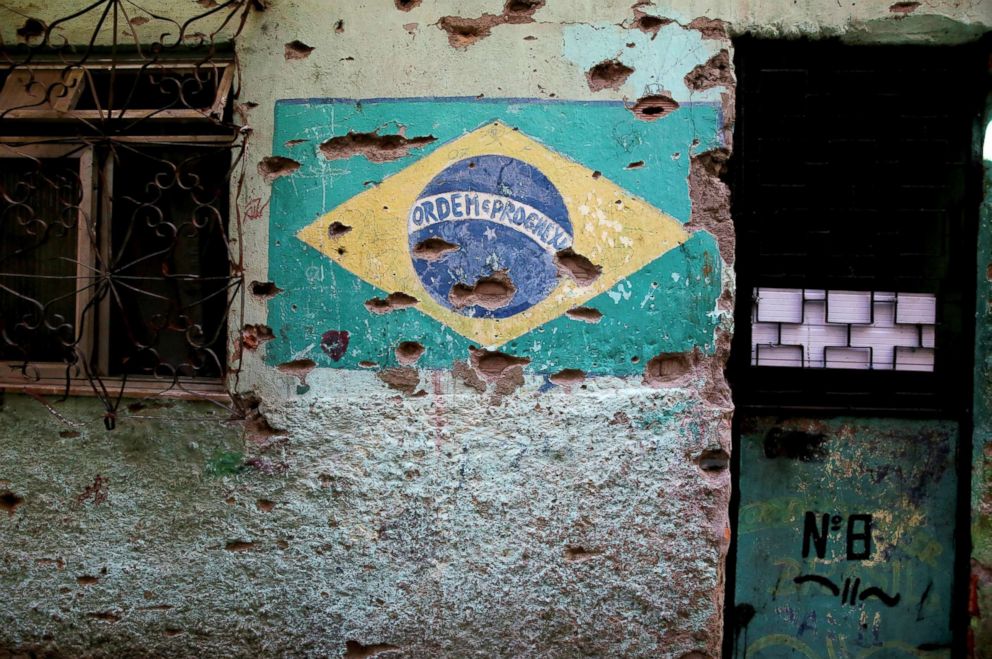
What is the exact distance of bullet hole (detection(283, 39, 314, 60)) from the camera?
3000 mm

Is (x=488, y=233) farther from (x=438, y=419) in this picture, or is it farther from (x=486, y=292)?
(x=438, y=419)

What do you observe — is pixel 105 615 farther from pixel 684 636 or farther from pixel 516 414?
pixel 684 636

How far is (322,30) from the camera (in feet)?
9.84

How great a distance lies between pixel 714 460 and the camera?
114 inches

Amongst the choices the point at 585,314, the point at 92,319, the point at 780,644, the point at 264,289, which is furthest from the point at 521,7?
the point at 780,644

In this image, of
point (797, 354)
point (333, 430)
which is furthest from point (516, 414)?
point (797, 354)

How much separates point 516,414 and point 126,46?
2.25 metres

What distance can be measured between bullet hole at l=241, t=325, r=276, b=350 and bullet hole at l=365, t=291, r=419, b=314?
420mm

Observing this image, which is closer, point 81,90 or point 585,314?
point 585,314

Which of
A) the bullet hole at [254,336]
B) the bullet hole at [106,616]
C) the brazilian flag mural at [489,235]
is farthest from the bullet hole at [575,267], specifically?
A: the bullet hole at [106,616]

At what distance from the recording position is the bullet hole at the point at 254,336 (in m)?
2.98

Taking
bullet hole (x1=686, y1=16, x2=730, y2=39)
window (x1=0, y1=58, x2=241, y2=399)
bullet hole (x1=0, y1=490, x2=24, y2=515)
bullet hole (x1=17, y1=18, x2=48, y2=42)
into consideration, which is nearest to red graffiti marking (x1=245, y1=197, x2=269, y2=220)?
window (x1=0, y1=58, x2=241, y2=399)

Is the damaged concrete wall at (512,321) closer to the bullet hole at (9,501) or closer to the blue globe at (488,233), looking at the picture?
the blue globe at (488,233)

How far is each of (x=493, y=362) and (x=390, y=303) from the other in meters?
0.48
